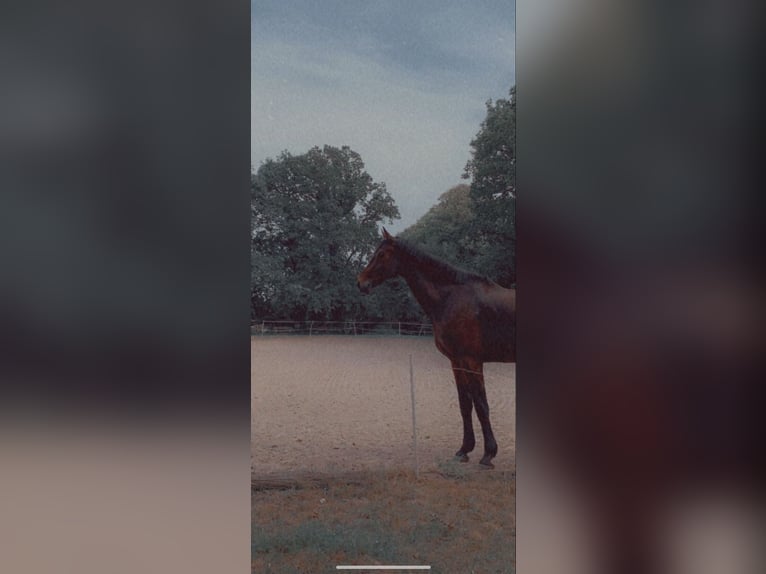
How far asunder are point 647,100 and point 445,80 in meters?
1.06

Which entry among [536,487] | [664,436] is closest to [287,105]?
[536,487]

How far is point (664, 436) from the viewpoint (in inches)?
106

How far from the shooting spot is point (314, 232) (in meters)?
2.82

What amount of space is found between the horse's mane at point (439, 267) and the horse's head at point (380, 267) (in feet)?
0.19

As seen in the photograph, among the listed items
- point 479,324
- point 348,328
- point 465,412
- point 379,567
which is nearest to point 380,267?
point 348,328

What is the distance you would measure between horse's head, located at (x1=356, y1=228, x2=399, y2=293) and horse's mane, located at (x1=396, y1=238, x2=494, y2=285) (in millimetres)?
58

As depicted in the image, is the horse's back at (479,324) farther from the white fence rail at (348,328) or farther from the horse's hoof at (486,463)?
A: the horse's hoof at (486,463)

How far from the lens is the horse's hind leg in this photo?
274 cm

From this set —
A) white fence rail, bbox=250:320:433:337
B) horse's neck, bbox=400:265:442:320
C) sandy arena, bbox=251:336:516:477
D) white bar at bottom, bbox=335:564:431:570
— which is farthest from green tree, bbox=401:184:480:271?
white bar at bottom, bbox=335:564:431:570

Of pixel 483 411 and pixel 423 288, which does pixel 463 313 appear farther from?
pixel 483 411

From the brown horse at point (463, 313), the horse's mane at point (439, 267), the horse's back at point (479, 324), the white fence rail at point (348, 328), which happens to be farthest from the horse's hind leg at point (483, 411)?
the horse's mane at point (439, 267)

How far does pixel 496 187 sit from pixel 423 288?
0.67m

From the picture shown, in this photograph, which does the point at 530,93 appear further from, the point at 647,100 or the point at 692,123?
the point at 692,123

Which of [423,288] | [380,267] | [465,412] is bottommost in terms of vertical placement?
[465,412]
